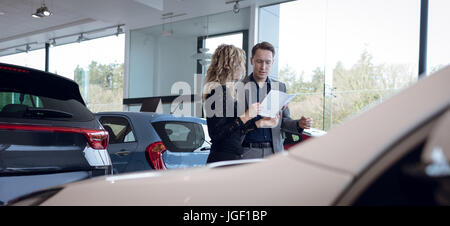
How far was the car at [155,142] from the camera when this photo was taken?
10.8ft

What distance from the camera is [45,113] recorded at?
1.99 meters

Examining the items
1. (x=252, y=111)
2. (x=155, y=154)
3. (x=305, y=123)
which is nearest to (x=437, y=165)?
(x=252, y=111)

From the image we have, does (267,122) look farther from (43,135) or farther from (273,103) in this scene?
(43,135)

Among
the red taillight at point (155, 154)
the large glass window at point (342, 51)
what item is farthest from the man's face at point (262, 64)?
the large glass window at point (342, 51)

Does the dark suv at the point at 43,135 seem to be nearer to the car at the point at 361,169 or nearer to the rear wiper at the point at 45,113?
the rear wiper at the point at 45,113

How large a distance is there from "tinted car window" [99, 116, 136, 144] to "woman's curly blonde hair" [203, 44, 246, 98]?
1586 mm

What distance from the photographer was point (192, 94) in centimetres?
981

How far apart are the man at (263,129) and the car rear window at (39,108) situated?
3.28ft

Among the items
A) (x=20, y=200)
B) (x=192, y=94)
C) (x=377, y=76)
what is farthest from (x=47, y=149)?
(x=192, y=94)

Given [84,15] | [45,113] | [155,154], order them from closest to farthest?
1. [45,113]
2. [155,154]
3. [84,15]

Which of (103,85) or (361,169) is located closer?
(361,169)

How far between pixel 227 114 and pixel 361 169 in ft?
4.69

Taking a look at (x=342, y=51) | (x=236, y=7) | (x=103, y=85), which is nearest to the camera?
(x=342, y=51)
